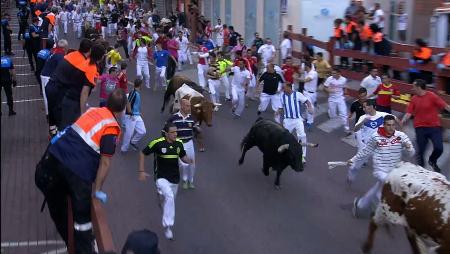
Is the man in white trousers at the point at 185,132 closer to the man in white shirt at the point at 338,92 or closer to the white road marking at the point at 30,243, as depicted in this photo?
the white road marking at the point at 30,243

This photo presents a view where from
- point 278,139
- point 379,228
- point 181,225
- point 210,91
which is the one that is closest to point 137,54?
point 210,91

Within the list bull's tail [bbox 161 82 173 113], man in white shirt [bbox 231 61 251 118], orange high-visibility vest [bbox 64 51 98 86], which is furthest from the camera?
man in white shirt [bbox 231 61 251 118]

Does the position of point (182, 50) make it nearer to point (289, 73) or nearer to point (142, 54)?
point (142, 54)

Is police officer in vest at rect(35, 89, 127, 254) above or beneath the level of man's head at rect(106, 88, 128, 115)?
beneath

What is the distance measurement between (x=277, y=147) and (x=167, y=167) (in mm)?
2782

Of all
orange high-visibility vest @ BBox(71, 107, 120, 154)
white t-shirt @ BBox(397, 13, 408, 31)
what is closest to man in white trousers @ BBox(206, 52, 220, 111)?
white t-shirt @ BBox(397, 13, 408, 31)

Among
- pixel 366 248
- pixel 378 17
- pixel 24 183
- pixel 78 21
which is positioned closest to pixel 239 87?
pixel 378 17

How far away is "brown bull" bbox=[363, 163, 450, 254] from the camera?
6.54 metres

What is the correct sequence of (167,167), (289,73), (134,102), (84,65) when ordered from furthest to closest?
(289,73), (134,102), (84,65), (167,167)

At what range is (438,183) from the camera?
691cm

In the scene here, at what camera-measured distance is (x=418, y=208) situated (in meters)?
6.86

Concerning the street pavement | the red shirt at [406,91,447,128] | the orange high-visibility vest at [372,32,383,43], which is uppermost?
the orange high-visibility vest at [372,32,383,43]

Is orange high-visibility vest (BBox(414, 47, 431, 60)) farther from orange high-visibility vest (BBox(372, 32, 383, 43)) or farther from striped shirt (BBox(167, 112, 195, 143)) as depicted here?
striped shirt (BBox(167, 112, 195, 143))

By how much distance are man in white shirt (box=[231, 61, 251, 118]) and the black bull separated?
4812mm
